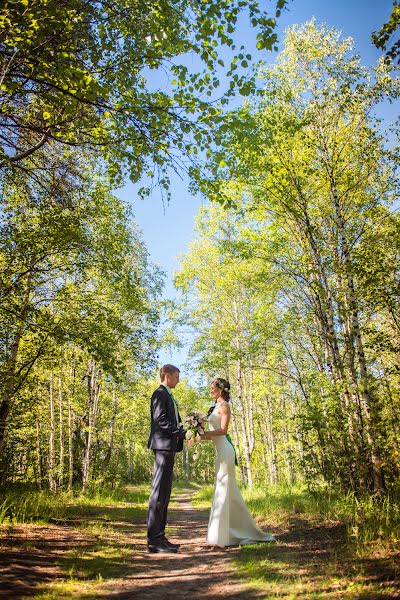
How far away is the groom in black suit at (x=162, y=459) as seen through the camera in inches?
208

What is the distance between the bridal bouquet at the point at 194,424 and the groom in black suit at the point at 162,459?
0.34 m

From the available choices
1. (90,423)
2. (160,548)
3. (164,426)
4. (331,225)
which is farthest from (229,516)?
(90,423)

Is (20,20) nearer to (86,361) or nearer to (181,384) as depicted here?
(86,361)

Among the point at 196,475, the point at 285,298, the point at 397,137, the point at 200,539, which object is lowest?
the point at 196,475

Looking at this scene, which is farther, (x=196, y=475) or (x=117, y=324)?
(x=196, y=475)

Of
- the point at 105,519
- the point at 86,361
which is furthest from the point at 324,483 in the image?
the point at 86,361

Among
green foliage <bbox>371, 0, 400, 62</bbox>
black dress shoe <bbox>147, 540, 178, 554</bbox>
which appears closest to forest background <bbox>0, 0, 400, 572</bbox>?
green foliage <bbox>371, 0, 400, 62</bbox>

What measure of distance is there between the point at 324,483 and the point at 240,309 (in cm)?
1082

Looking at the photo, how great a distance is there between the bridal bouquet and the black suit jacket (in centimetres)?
35

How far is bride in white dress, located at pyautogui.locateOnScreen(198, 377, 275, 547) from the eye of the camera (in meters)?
5.68

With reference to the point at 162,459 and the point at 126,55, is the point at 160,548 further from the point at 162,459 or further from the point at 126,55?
the point at 126,55

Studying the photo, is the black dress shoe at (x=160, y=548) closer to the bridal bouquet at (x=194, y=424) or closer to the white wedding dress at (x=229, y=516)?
the white wedding dress at (x=229, y=516)

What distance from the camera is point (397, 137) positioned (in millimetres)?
9414

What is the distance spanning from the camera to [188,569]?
4496 millimetres
